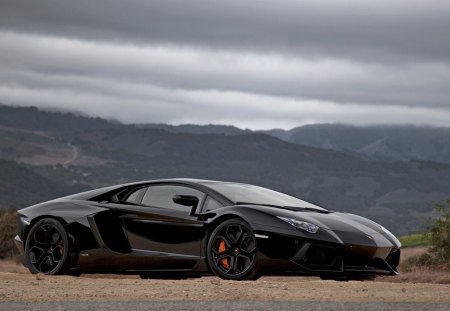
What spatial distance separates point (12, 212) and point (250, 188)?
31.1 meters

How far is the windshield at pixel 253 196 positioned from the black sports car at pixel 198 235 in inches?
0.6

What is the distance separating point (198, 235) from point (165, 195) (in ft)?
2.78

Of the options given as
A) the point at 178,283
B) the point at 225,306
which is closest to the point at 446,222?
the point at 178,283

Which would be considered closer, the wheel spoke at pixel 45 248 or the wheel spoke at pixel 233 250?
the wheel spoke at pixel 233 250

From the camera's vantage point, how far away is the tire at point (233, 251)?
11.7m

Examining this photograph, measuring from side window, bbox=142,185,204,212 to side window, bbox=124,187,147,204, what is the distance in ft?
0.26

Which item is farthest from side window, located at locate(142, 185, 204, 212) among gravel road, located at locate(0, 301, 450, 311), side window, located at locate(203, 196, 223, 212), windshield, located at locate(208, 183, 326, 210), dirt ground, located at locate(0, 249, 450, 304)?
gravel road, located at locate(0, 301, 450, 311)

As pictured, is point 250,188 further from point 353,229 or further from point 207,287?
point 207,287

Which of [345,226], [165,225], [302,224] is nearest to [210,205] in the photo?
[165,225]

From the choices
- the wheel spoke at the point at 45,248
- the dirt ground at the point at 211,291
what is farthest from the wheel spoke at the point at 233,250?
the wheel spoke at the point at 45,248

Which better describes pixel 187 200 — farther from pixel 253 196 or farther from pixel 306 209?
pixel 306 209

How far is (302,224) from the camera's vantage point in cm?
1173

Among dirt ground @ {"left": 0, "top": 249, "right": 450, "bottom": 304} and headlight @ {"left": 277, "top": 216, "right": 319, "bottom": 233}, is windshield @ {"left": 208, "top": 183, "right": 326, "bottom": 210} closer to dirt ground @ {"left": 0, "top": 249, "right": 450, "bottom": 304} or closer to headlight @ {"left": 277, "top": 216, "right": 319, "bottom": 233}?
headlight @ {"left": 277, "top": 216, "right": 319, "bottom": 233}

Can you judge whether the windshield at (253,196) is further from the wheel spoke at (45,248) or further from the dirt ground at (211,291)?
the wheel spoke at (45,248)
